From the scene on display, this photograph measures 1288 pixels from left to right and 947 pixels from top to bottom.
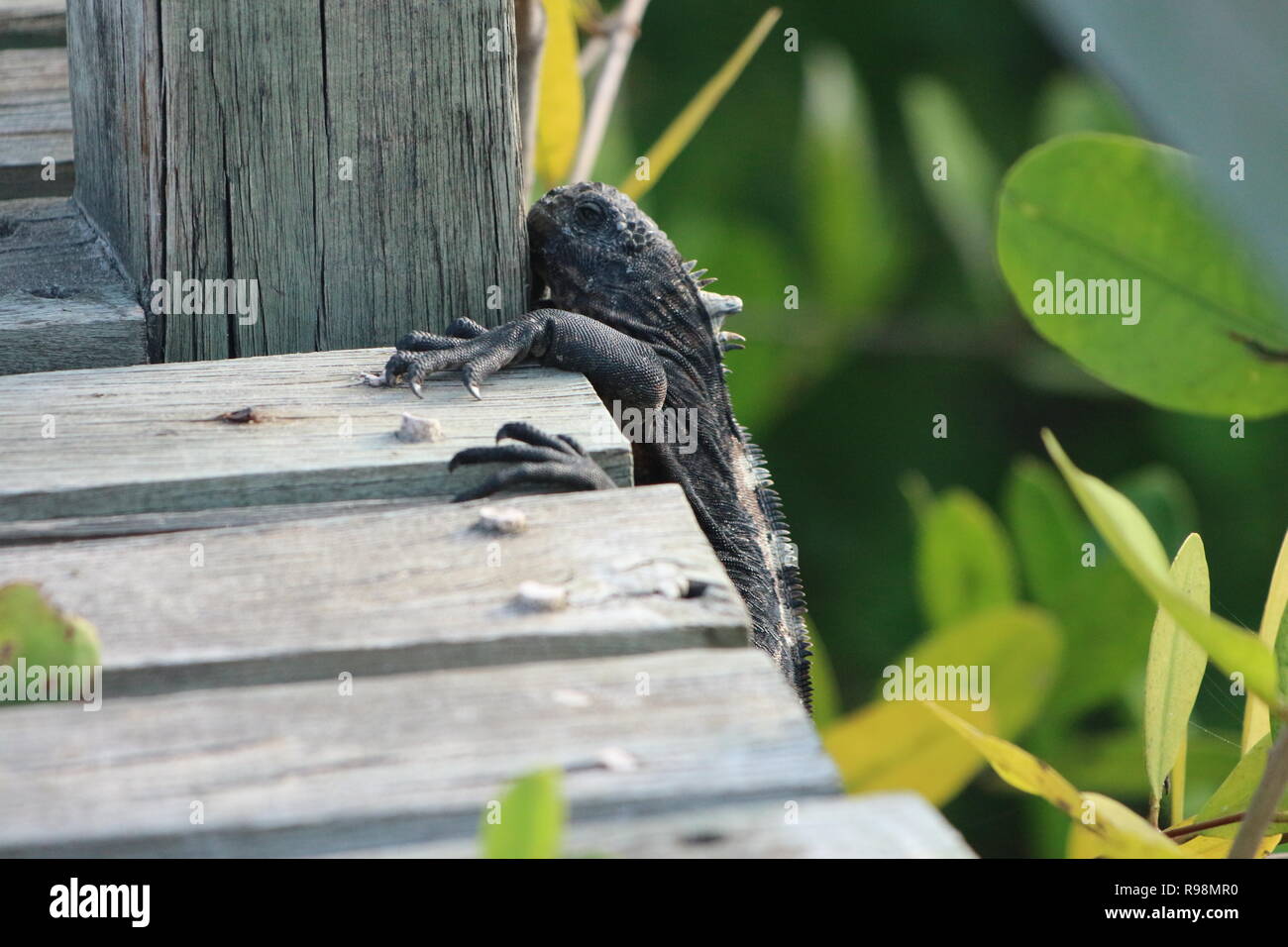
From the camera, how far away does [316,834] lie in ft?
3.22

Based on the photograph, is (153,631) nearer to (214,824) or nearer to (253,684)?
(253,684)

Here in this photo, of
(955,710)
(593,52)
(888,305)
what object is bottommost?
(955,710)

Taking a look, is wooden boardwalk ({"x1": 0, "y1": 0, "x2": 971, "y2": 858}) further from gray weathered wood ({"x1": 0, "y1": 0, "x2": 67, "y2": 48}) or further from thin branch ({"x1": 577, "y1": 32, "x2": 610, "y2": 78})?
gray weathered wood ({"x1": 0, "y1": 0, "x2": 67, "y2": 48})

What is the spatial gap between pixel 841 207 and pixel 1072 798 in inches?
120

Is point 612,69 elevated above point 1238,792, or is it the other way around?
point 612,69

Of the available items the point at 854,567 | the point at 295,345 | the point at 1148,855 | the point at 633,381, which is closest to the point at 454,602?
the point at 1148,855

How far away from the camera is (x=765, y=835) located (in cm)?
98

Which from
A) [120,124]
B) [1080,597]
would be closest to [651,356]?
[120,124]

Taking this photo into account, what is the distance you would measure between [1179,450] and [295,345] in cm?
427

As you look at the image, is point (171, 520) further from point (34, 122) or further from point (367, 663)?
point (34, 122)

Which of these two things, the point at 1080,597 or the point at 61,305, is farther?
the point at 1080,597

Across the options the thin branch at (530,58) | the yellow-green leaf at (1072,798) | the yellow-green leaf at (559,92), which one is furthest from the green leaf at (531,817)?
the yellow-green leaf at (559,92)

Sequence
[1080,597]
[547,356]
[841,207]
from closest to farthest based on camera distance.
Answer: [547,356] → [1080,597] → [841,207]

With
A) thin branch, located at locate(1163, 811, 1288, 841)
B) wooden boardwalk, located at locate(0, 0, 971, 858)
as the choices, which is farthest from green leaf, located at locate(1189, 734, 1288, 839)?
wooden boardwalk, located at locate(0, 0, 971, 858)
